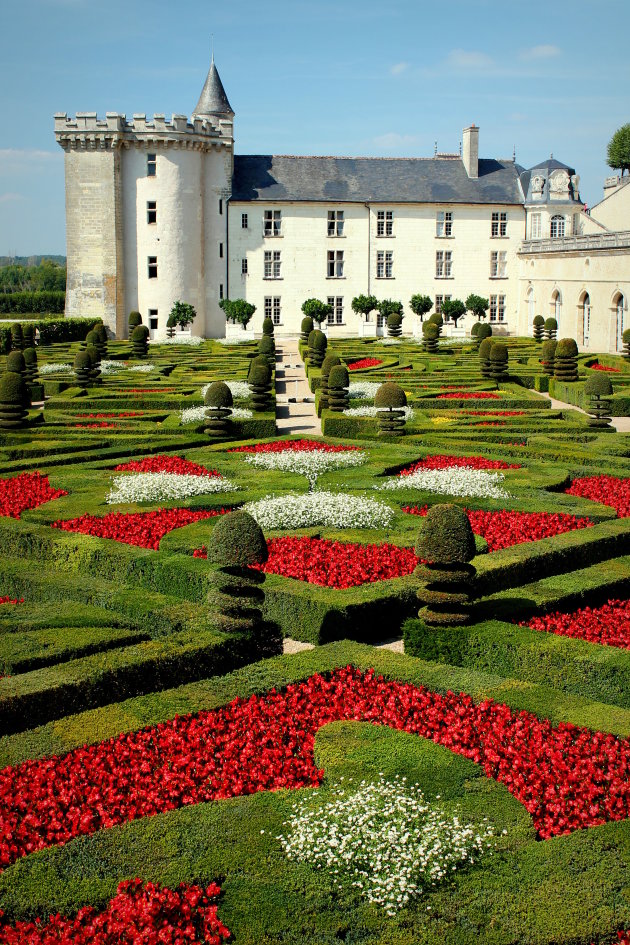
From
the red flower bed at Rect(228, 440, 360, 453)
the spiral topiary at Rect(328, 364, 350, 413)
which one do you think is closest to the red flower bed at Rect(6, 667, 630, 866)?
the red flower bed at Rect(228, 440, 360, 453)

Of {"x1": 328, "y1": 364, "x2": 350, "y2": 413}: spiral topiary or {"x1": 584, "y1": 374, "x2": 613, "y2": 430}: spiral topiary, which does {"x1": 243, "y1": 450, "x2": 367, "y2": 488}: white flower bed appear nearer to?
{"x1": 328, "y1": 364, "x2": 350, "y2": 413}: spiral topiary

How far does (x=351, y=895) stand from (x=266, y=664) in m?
2.99

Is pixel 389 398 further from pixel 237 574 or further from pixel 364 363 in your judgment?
pixel 364 363

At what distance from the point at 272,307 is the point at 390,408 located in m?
34.0

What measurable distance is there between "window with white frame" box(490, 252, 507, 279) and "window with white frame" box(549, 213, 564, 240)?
265 centimetres

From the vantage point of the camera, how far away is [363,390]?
25.1 metres

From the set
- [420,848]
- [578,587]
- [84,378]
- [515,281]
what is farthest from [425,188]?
[420,848]

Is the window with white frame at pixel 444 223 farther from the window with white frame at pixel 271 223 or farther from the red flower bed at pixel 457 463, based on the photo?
the red flower bed at pixel 457 463

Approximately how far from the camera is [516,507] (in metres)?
12.9

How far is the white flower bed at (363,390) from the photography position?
2422cm

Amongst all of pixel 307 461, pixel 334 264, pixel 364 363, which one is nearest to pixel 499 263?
pixel 334 264

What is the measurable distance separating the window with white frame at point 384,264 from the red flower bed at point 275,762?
46086 mm

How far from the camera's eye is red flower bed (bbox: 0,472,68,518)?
43.3 ft

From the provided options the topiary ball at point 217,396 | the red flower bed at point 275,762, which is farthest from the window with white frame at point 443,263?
the red flower bed at point 275,762
